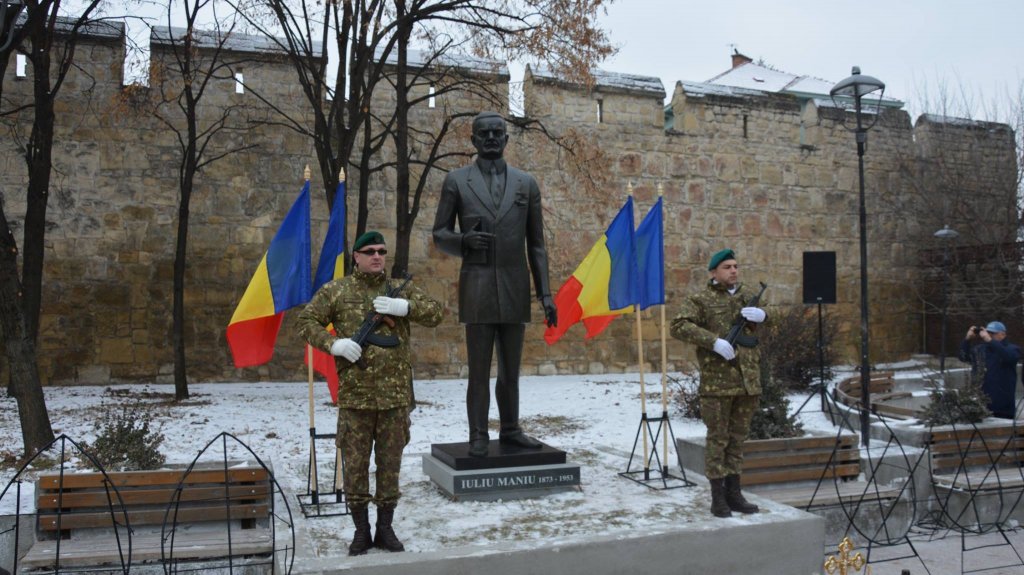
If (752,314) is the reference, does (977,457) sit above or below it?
below

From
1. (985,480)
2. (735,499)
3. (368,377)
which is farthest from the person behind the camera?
(985,480)

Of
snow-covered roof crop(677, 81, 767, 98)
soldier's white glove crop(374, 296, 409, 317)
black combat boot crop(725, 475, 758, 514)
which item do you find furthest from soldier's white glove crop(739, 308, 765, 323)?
snow-covered roof crop(677, 81, 767, 98)

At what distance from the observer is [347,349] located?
14.4ft

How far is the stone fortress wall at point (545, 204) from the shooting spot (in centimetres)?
1250

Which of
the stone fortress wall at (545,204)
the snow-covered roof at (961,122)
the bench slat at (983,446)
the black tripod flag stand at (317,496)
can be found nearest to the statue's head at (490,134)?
the black tripod flag stand at (317,496)

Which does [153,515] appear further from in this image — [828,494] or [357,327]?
[828,494]

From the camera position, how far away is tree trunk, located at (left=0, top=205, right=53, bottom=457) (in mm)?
7180

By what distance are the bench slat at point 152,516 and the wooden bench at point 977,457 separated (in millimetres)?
A: 5792

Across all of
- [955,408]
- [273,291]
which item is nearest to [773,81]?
[955,408]

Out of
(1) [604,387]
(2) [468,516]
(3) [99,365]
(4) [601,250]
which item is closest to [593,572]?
(2) [468,516]

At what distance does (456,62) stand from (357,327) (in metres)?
9.59

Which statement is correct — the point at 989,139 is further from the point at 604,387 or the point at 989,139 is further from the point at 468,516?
the point at 468,516

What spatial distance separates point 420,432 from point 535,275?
376cm

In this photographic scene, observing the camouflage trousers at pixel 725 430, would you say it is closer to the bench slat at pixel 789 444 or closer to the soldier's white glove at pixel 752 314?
the soldier's white glove at pixel 752 314
